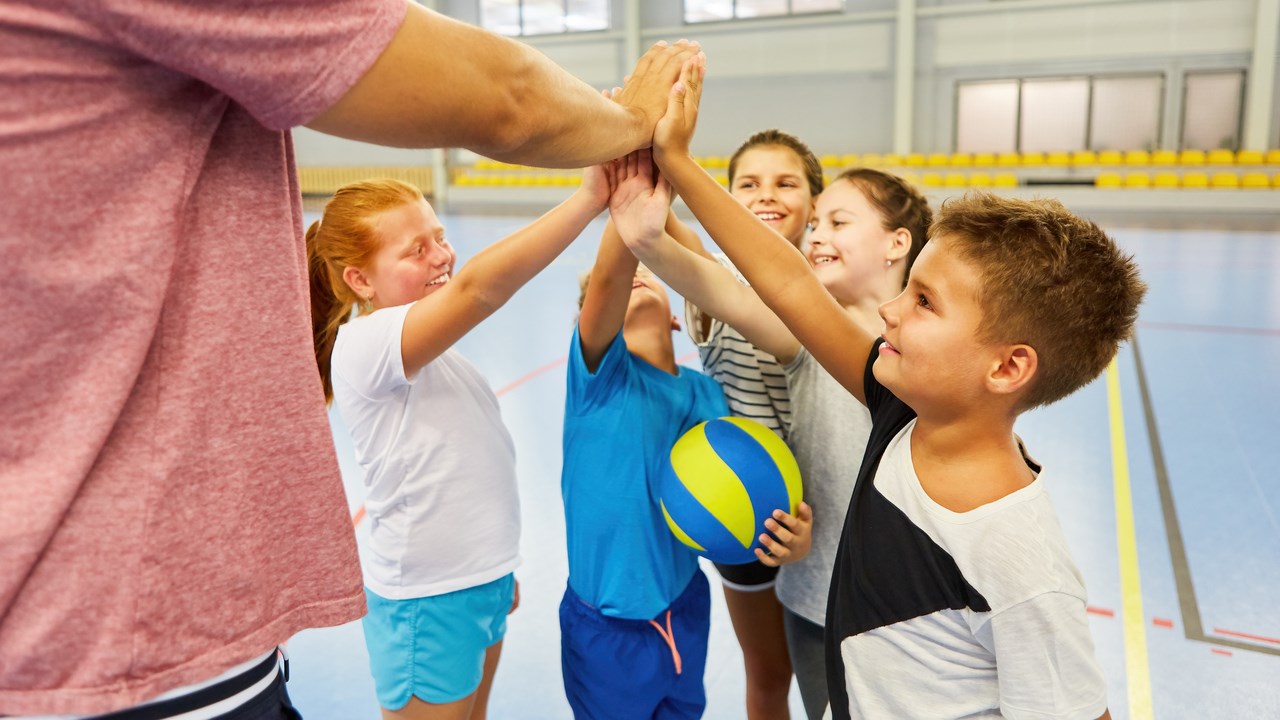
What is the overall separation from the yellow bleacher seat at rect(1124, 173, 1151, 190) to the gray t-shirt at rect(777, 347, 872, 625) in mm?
15976

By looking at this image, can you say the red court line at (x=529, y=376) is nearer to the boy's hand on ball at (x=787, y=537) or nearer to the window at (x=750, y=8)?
the boy's hand on ball at (x=787, y=537)

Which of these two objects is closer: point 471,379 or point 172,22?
point 172,22

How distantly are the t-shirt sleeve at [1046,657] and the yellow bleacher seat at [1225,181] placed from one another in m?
16.8

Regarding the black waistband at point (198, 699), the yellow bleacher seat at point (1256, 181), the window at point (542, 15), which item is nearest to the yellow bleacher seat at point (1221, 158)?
the yellow bleacher seat at point (1256, 181)

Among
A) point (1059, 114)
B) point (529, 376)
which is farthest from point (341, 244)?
point (1059, 114)

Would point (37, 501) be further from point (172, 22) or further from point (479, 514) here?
point (479, 514)

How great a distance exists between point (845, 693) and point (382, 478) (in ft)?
3.44

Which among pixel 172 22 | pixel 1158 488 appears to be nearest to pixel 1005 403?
pixel 172 22

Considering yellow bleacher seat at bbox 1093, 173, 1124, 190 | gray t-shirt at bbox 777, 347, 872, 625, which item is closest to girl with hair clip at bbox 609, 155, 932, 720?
gray t-shirt at bbox 777, 347, 872, 625

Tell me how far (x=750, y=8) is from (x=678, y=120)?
63.4 ft

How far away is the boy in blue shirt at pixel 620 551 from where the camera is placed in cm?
193

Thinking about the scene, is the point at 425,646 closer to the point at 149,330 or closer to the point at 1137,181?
the point at 149,330

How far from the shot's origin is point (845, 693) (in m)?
1.53

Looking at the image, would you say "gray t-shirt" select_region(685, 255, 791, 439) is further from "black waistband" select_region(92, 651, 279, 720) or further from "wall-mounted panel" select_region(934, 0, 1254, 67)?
"wall-mounted panel" select_region(934, 0, 1254, 67)
